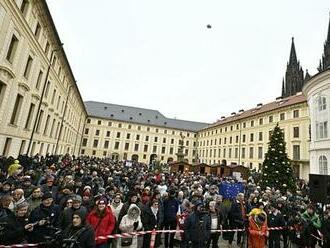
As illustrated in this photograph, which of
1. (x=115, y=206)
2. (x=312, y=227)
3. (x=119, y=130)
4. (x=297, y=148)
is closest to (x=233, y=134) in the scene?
(x=297, y=148)

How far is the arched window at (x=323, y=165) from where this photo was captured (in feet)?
76.4

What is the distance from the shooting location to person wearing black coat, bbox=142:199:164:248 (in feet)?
22.8

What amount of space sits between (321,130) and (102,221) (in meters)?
25.9

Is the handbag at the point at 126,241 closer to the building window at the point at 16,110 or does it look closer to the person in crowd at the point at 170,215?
the person in crowd at the point at 170,215

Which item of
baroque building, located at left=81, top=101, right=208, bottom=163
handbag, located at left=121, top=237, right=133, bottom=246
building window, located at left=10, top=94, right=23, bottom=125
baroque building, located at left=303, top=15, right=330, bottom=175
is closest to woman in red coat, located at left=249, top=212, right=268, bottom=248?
handbag, located at left=121, top=237, right=133, bottom=246

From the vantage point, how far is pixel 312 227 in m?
8.58

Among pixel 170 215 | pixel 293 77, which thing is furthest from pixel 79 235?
pixel 293 77

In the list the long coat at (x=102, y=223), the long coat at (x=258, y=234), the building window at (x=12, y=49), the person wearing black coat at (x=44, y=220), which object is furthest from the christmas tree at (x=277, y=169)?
the building window at (x=12, y=49)

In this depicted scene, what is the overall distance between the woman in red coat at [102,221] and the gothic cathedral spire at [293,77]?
73852mm

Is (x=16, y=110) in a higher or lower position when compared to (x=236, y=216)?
higher

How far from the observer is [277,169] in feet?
83.6

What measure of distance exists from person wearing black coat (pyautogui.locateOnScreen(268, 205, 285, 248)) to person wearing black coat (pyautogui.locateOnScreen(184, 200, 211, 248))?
3467mm

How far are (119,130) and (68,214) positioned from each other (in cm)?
7189

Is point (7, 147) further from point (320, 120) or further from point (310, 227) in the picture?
point (320, 120)
